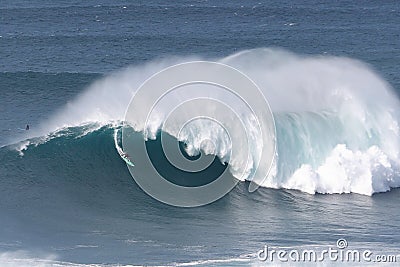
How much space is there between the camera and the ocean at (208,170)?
34.9 m

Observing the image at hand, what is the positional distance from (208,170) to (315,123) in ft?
17.4

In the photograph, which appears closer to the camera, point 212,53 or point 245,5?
point 212,53

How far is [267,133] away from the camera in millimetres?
42625

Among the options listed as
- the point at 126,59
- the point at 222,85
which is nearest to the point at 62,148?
the point at 222,85

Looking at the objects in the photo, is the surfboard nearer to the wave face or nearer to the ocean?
the ocean

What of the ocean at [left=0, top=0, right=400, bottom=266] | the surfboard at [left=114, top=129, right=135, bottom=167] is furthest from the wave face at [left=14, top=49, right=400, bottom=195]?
the surfboard at [left=114, top=129, right=135, bottom=167]

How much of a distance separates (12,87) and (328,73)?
720 inches

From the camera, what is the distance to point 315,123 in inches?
1718

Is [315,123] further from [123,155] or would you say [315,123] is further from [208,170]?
[123,155]

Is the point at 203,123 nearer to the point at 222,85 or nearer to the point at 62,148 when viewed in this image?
the point at 222,85

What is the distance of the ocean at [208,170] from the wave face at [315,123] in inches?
2.3

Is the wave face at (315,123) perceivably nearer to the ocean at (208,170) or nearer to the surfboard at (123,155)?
the ocean at (208,170)

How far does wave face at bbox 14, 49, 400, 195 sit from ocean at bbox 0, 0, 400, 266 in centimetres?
6

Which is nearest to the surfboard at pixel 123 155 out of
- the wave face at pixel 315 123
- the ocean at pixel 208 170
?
the ocean at pixel 208 170
